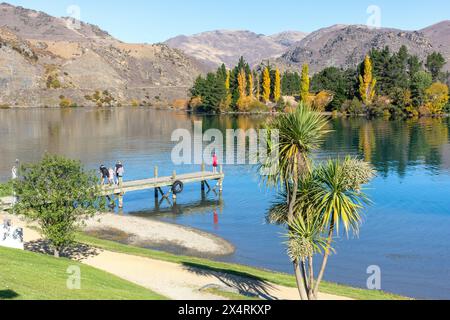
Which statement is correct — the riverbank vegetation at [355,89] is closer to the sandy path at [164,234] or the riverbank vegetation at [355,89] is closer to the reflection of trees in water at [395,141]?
the reflection of trees in water at [395,141]

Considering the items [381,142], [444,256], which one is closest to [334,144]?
[381,142]

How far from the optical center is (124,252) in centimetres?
3372

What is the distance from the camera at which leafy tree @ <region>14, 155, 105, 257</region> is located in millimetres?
29469

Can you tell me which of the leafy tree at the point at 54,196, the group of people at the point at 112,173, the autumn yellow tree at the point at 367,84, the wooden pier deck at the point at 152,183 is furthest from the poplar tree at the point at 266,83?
the leafy tree at the point at 54,196

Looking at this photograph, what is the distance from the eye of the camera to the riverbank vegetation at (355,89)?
150125 mm

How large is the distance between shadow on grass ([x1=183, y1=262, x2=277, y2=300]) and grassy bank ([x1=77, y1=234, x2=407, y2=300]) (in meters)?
0.07

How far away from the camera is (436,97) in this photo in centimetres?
14950

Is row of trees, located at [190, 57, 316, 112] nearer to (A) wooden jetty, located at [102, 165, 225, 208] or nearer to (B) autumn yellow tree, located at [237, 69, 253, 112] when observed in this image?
Answer: (B) autumn yellow tree, located at [237, 69, 253, 112]

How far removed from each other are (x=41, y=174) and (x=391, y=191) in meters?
39.6

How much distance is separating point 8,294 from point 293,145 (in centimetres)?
1150

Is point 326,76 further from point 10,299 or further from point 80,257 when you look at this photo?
point 10,299

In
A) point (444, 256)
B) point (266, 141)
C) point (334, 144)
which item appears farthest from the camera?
point (334, 144)

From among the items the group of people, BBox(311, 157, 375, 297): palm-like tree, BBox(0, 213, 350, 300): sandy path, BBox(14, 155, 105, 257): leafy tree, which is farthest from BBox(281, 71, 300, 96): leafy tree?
BBox(311, 157, 375, 297): palm-like tree

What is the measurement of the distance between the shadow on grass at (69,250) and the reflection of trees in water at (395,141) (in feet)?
148
